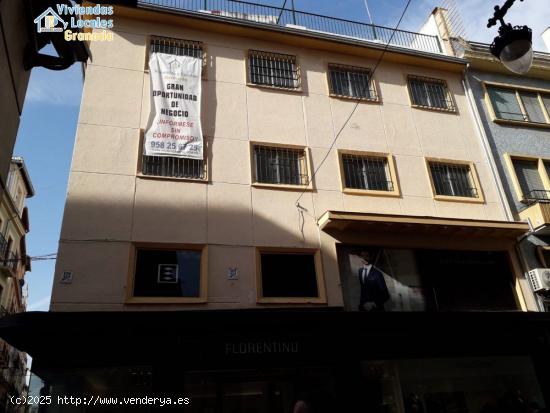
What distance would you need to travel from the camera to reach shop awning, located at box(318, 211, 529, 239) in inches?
427

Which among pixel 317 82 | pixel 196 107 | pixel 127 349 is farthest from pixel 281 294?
pixel 317 82

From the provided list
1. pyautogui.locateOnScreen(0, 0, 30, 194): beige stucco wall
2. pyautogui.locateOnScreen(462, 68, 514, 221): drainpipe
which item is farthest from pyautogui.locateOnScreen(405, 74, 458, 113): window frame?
pyautogui.locateOnScreen(0, 0, 30, 194): beige stucco wall

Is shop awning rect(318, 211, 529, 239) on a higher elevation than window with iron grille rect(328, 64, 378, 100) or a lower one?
lower

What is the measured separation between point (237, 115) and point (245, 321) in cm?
573

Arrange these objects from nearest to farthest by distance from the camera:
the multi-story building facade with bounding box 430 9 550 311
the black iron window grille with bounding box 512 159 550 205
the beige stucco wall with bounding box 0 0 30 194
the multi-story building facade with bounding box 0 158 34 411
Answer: the beige stucco wall with bounding box 0 0 30 194
the multi-story building facade with bounding box 430 9 550 311
the black iron window grille with bounding box 512 159 550 205
the multi-story building facade with bounding box 0 158 34 411

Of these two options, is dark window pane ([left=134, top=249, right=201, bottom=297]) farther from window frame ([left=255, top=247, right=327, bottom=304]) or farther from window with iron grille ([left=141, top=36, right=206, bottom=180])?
window with iron grille ([left=141, top=36, right=206, bottom=180])

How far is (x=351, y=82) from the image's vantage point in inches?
547

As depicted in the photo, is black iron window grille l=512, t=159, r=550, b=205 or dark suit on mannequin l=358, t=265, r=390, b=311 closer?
dark suit on mannequin l=358, t=265, r=390, b=311

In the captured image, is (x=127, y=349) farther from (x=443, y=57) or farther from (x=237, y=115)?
(x=443, y=57)

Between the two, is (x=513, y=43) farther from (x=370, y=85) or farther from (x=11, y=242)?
(x=11, y=242)

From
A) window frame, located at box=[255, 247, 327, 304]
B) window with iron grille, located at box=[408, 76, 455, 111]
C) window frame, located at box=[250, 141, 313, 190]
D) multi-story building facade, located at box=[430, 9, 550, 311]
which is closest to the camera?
window frame, located at box=[255, 247, 327, 304]

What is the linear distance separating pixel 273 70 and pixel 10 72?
30.2 feet

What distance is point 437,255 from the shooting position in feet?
38.8

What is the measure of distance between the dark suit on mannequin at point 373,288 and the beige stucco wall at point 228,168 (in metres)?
0.77
